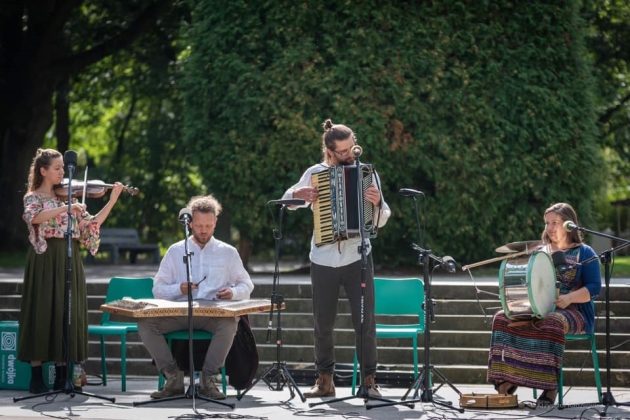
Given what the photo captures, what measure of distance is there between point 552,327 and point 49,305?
411cm

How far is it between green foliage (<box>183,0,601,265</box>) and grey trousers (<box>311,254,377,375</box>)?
5866 mm

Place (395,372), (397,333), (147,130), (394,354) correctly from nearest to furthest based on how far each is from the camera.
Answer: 1. (397,333)
2. (395,372)
3. (394,354)
4. (147,130)

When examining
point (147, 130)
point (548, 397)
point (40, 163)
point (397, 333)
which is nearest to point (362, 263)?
point (397, 333)

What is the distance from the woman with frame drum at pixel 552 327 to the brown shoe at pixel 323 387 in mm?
1309

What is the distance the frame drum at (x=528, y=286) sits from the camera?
9062 mm

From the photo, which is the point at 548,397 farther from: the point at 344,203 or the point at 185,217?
the point at 185,217

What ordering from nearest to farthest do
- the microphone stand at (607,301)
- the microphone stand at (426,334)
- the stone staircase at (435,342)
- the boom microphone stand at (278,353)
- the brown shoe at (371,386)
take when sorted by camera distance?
the microphone stand at (607,301) → the microphone stand at (426,334) → the boom microphone stand at (278,353) → the brown shoe at (371,386) → the stone staircase at (435,342)

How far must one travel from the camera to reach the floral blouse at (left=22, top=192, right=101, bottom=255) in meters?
9.80

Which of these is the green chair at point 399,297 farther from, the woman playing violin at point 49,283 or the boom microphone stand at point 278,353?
the woman playing violin at point 49,283

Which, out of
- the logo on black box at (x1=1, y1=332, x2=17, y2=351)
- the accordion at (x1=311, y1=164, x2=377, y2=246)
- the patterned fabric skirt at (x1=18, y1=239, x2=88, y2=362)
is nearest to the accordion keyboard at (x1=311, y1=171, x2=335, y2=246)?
the accordion at (x1=311, y1=164, x2=377, y2=246)

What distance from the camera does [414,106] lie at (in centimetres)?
1555

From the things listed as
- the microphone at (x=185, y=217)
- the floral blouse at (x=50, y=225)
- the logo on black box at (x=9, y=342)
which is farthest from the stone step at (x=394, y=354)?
the microphone at (x=185, y=217)

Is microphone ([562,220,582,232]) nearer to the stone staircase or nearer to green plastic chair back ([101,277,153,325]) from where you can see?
the stone staircase

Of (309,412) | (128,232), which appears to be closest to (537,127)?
Answer: (309,412)
